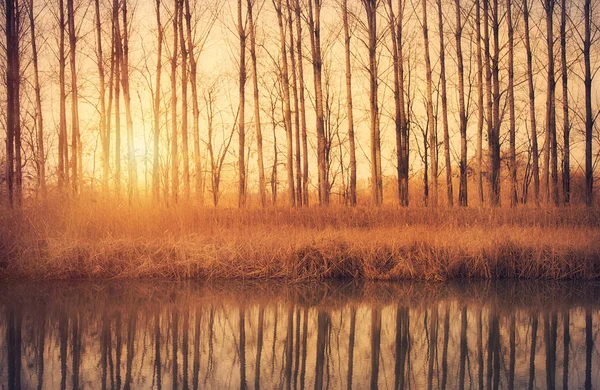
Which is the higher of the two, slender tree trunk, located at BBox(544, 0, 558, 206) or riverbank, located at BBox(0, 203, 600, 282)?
slender tree trunk, located at BBox(544, 0, 558, 206)

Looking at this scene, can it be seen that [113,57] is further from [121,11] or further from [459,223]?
[459,223]

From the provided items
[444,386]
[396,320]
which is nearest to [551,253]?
[396,320]

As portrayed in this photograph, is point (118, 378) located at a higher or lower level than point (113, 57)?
lower

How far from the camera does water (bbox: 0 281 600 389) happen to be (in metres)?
4.74

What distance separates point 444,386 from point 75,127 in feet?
56.0

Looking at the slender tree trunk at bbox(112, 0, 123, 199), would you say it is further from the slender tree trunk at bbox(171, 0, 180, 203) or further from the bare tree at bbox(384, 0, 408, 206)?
the bare tree at bbox(384, 0, 408, 206)

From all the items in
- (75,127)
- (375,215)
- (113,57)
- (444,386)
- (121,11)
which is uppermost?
(121,11)

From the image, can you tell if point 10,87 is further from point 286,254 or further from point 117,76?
point 286,254

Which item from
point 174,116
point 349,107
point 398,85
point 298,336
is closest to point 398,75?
point 398,85

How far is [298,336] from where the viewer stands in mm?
6113

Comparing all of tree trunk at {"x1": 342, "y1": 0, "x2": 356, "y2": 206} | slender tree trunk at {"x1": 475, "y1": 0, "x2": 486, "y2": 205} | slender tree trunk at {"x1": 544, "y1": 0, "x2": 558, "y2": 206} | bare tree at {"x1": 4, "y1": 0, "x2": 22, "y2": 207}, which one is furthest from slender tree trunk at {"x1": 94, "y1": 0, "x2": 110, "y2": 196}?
slender tree trunk at {"x1": 544, "y1": 0, "x2": 558, "y2": 206}

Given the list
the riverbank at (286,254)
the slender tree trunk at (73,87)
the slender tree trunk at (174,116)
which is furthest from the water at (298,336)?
the slender tree trunk at (73,87)

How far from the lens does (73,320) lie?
22.0 feet

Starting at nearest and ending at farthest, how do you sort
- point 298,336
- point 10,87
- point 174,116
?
point 298,336 < point 10,87 < point 174,116
